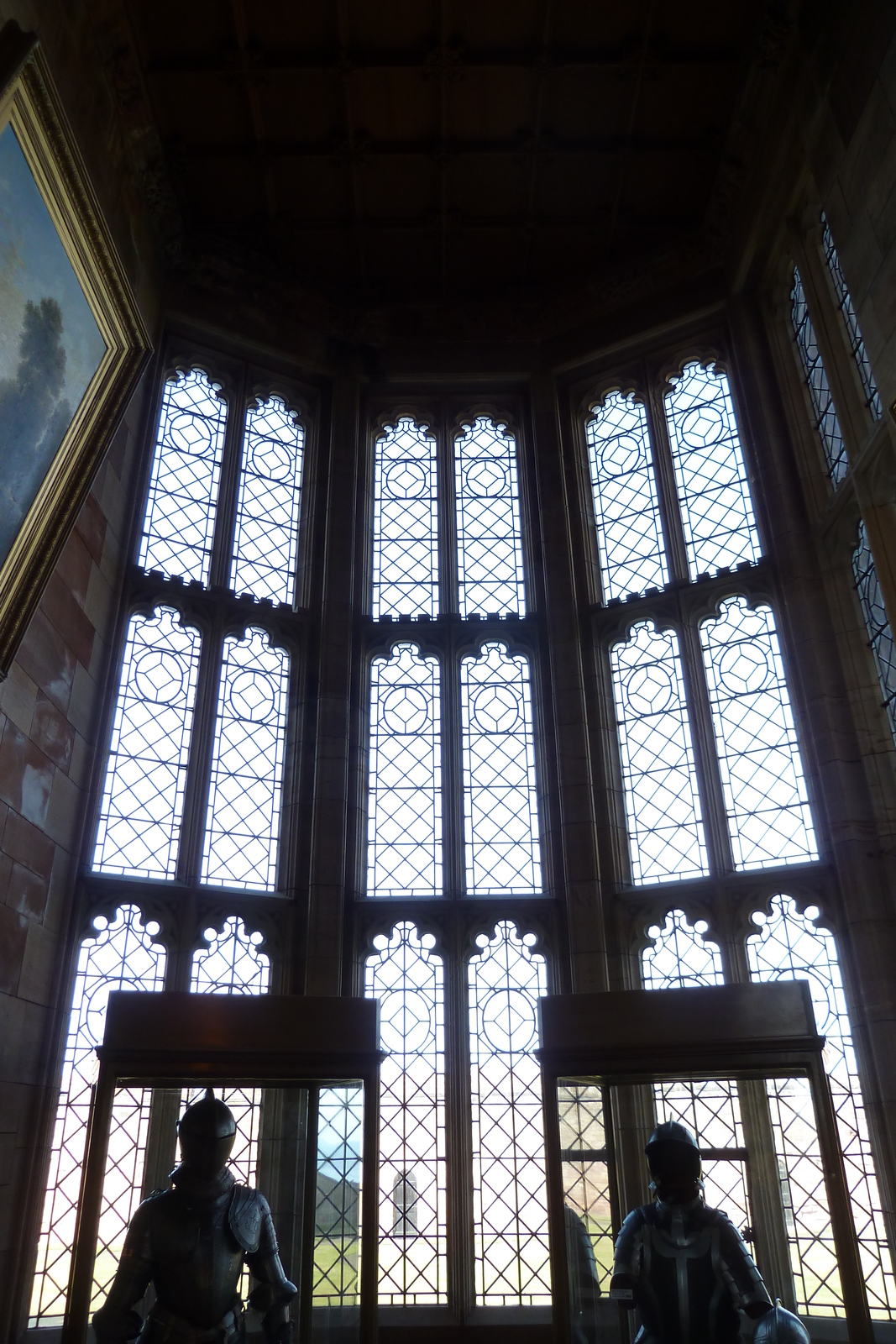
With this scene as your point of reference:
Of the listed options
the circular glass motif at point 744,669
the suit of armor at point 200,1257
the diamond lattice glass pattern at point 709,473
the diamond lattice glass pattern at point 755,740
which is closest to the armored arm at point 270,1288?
the suit of armor at point 200,1257

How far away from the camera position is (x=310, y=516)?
11.8m

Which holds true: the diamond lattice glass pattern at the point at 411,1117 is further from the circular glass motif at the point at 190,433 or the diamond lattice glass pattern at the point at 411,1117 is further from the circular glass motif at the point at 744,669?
the circular glass motif at the point at 190,433

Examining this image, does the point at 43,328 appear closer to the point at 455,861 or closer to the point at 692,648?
the point at 455,861

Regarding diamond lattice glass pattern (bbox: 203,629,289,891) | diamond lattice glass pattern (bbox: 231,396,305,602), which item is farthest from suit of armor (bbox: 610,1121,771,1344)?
diamond lattice glass pattern (bbox: 231,396,305,602)

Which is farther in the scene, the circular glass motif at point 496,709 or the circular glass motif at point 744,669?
the circular glass motif at point 496,709

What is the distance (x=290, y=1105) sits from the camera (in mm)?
6688

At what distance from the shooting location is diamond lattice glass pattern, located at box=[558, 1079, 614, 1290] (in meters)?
6.07

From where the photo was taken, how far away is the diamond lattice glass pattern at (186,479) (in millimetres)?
10805

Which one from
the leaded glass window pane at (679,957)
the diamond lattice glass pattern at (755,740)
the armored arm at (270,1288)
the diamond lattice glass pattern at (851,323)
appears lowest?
the armored arm at (270,1288)

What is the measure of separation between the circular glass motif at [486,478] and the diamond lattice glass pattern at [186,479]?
2.92 m

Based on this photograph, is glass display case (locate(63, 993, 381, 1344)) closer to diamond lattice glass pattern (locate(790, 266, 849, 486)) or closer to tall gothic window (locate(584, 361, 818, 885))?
tall gothic window (locate(584, 361, 818, 885))

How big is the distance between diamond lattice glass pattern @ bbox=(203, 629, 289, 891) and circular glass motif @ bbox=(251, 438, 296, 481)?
216 centimetres

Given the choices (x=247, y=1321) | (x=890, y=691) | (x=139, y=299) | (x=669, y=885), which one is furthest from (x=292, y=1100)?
(x=139, y=299)

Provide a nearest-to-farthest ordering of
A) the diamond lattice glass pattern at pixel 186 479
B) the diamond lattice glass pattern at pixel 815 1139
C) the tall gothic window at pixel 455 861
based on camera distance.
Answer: the diamond lattice glass pattern at pixel 815 1139, the tall gothic window at pixel 455 861, the diamond lattice glass pattern at pixel 186 479
